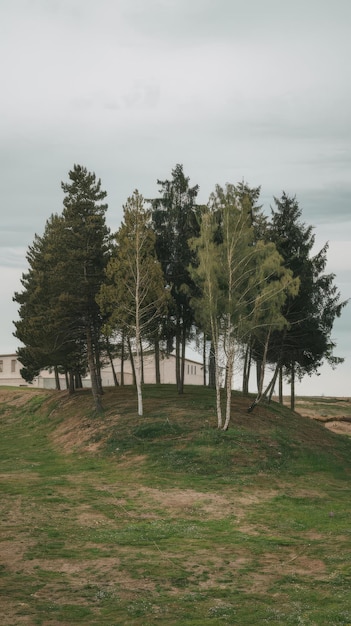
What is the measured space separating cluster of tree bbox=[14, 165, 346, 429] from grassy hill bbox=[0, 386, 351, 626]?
333cm

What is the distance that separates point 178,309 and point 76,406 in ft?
35.2

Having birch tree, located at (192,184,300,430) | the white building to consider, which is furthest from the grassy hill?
the white building

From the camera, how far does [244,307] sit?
131 ft

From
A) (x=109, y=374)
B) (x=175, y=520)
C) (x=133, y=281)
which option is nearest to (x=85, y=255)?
(x=133, y=281)

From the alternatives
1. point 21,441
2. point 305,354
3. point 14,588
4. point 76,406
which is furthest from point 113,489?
point 305,354

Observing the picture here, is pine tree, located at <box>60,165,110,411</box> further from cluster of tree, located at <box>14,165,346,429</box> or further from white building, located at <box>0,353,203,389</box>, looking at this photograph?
white building, located at <box>0,353,203,389</box>

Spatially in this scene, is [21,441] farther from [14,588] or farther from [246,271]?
[14,588]

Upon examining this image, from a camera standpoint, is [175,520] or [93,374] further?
[93,374]

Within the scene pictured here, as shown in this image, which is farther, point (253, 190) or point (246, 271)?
point (253, 190)

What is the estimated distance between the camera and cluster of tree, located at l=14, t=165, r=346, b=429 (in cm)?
4038

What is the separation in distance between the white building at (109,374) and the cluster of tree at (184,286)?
2579 centimetres

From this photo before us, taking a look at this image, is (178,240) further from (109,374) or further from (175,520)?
(109,374)

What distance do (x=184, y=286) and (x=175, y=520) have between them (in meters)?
19.6

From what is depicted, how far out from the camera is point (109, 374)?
87438 millimetres
